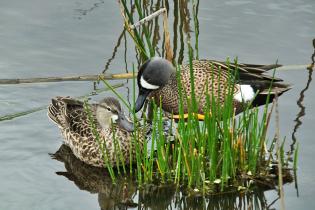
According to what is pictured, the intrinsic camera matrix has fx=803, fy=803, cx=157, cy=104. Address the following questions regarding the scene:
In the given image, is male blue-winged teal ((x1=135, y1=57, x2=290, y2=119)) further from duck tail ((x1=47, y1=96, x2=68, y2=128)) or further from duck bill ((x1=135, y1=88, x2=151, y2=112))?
duck tail ((x1=47, y1=96, x2=68, y2=128))

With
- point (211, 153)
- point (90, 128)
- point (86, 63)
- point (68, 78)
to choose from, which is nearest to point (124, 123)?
point (90, 128)

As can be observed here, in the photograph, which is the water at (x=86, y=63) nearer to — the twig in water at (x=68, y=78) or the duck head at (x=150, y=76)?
the twig in water at (x=68, y=78)

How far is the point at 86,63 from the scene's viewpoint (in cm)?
770

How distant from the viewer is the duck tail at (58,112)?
6.62m

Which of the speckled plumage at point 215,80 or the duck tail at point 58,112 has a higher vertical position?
the speckled plumage at point 215,80

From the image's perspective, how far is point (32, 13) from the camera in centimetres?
856

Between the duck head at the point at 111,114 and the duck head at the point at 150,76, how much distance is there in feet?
1.19

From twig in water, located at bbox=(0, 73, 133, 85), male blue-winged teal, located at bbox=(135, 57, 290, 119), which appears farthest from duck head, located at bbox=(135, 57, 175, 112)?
twig in water, located at bbox=(0, 73, 133, 85)

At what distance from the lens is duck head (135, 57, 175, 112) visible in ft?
22.0

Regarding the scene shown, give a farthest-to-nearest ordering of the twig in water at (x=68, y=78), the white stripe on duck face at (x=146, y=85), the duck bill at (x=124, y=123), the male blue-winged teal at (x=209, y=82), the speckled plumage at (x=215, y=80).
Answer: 1. the twig in water at (x=68, y=78)
2. the speckled plumage at (x=215, y=80)
3. the male blue-winged teal at (x=209, y=82)
4. the white stripe on duck face at (x=146, y=85)
5. the duck bill at (x=124, y=123)

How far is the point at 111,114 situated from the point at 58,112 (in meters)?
0.55

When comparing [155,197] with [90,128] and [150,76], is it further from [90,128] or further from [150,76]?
[150,76]

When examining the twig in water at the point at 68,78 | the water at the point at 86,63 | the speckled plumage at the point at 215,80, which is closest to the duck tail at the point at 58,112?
the water at the point at 86,63

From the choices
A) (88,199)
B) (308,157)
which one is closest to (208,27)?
(308,157)
